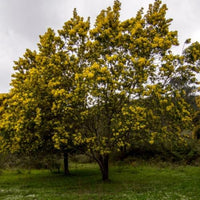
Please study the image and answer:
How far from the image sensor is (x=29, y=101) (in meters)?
19.6

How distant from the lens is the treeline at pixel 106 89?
19781mm

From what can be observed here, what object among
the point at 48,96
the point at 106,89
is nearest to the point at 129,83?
the point at 106,89

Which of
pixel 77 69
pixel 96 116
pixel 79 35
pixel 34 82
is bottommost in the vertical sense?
pixel 96 116

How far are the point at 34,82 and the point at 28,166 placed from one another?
27.1 m

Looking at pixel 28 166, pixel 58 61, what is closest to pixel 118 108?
pixel 58 61

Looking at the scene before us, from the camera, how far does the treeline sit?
19781 millimetres

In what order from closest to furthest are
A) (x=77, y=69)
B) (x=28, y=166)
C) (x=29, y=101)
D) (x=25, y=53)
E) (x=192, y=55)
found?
1. (x=29, y=101)
2. (x=192, y=55)
3. (x=77, y=69)
4. (x=25, y=53)
5. (x=28, y=166)

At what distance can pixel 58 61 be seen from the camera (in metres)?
21.9

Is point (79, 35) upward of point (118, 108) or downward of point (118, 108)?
upward

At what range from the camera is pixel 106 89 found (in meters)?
20.2

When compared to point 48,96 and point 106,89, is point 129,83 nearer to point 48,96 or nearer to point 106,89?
point 106,89

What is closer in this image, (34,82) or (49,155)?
(34,82)

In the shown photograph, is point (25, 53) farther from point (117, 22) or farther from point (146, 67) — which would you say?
point (146, 67)

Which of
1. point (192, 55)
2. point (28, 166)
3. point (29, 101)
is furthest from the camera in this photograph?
point (28, 166)
